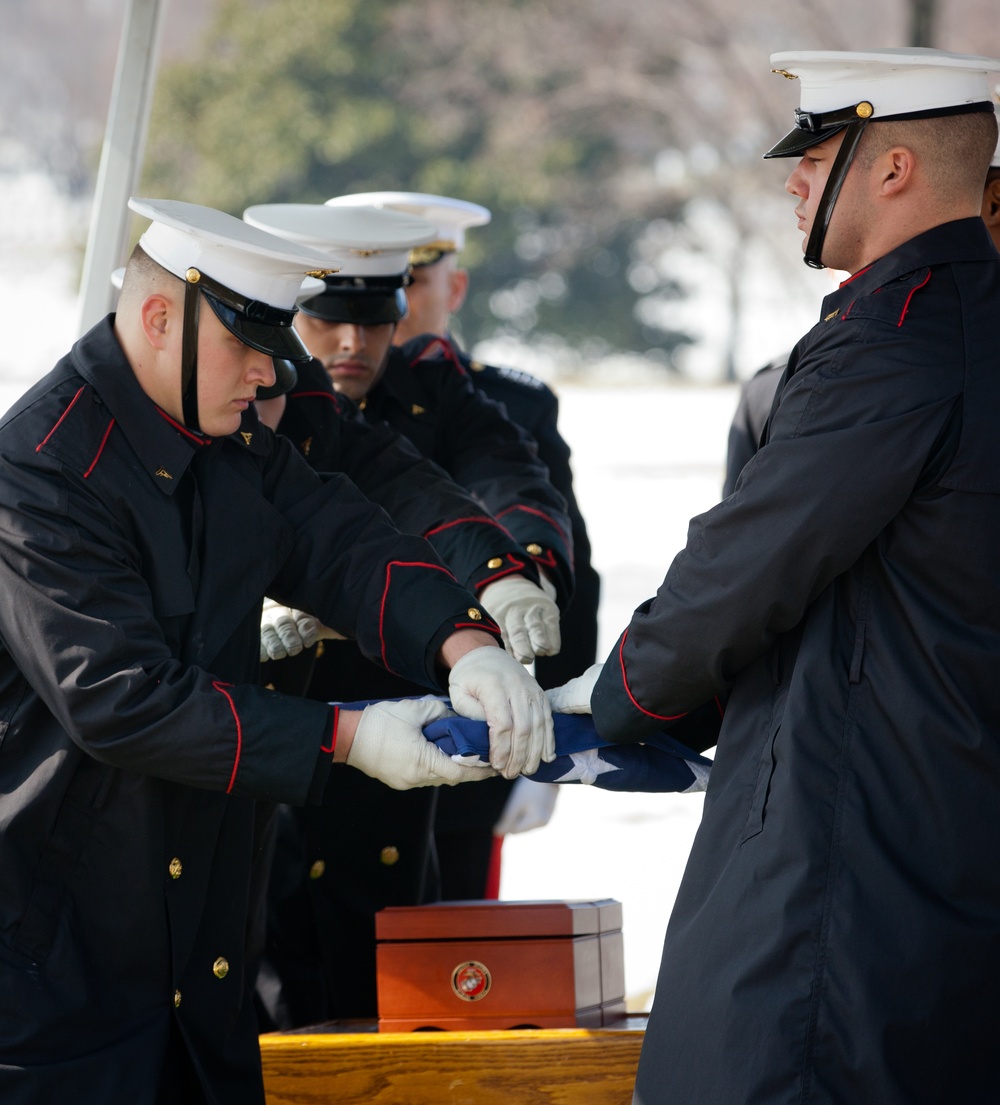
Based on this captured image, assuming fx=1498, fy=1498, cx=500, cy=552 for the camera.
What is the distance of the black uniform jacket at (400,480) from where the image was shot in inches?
115

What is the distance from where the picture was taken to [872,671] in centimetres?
201

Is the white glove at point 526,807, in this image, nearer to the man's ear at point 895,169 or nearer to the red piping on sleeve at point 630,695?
the red piping on sleeve at point 630,695

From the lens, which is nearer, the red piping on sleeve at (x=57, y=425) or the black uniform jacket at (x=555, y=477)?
the red piping on sleeve at (x=57, y=425)

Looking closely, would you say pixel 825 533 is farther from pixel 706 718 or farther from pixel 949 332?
pixel 706 718

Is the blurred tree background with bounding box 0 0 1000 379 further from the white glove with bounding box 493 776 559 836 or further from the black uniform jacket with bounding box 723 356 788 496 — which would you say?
the white glove with bounding box 493 776 559 836

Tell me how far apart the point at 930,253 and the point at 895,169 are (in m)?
0.14

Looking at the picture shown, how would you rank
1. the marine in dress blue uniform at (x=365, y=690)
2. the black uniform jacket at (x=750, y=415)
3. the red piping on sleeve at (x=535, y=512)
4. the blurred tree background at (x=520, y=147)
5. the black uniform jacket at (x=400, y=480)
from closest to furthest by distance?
the black uniform jacket at (x=400, y=480) → the red piping on sleeve at (x=535, y=512) → the marine in dress blue uniform at (x=365, y=690) → the black uniform jacket at (x=750, y=415) → the blurred tree background at (x=520, y=147)

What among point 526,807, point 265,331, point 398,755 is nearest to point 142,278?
point 265,331

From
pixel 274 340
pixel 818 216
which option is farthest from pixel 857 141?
pixel 274 340

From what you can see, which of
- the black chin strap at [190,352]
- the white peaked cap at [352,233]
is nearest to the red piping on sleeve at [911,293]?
the black chin strap at [190,352]

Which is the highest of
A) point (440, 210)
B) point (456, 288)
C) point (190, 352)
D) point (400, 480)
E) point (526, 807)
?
point (440, 210)

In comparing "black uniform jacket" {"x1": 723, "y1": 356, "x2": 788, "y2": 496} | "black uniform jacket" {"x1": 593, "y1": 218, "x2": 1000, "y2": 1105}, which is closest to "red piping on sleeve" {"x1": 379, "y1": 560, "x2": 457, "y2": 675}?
"black uniform jacket" {"x1": 593, "y1": 218, "x2": 1000, "y2": 1105}

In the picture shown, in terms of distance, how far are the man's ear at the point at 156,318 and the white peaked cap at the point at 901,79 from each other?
3.41ft

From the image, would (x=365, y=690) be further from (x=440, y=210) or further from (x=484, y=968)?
(x=440, y=210)
